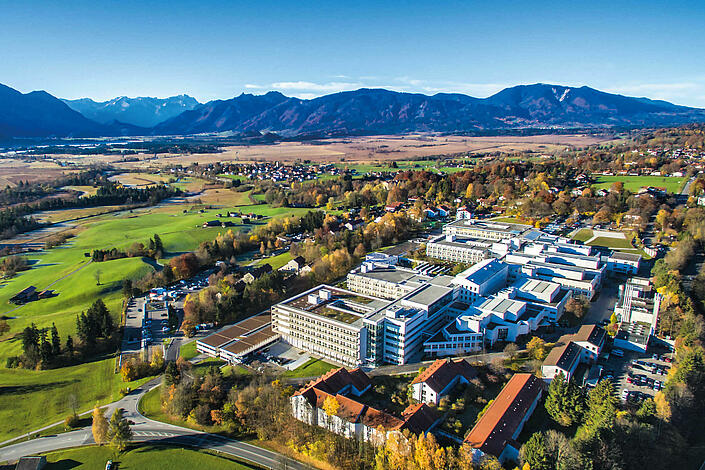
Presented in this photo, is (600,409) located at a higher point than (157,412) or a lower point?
higher

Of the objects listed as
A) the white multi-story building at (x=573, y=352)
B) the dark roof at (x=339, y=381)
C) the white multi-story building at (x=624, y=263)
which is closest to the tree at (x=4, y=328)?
the dark roof at (x=339, y=381)

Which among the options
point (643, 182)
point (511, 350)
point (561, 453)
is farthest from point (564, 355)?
point (643, 182)

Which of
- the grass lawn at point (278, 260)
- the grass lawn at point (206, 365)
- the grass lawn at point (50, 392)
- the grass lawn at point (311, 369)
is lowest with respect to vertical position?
the grass lawn at point (50, 392)

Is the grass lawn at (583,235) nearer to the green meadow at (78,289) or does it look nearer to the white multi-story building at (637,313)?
the white multi-story building at (637,313)

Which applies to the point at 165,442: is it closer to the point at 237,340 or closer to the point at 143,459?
the point at 143,459

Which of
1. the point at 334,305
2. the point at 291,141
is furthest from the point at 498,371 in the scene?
the point at 291,141

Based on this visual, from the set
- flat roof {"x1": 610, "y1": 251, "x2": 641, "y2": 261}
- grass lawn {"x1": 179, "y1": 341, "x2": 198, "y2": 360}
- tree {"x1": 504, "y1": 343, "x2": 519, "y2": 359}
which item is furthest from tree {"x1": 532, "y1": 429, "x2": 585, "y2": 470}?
flat roof {"x1": 610, "y1": 251, "x2": 641, "y2": 261}

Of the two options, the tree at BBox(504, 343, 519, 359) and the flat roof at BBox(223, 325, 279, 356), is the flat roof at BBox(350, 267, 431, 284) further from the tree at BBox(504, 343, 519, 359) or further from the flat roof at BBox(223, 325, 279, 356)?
the flat roof at BBox(223, 325, 279, 356)
